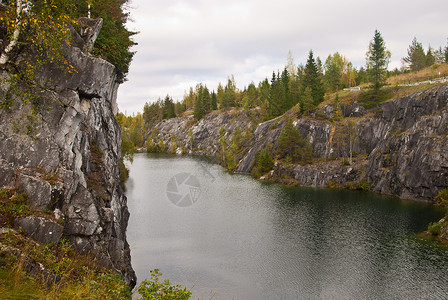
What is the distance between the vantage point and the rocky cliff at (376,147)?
59.9 m

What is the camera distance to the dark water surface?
93.0 feet

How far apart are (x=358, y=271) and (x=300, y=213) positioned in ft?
66.6

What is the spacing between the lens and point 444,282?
28312 mm

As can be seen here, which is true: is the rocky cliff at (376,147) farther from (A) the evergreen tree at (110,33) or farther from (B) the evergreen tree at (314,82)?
(A) the evergreen tree at (110,33)

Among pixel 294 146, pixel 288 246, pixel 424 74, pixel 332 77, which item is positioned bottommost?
pixel 288 246

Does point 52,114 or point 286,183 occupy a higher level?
point 52,114

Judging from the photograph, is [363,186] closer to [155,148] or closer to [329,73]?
[329,73]

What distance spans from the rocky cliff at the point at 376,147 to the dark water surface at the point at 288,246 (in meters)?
6.22

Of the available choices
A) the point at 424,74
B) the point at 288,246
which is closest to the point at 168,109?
the point at 424,74

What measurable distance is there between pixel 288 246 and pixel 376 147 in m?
46.3

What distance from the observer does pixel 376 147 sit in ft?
238

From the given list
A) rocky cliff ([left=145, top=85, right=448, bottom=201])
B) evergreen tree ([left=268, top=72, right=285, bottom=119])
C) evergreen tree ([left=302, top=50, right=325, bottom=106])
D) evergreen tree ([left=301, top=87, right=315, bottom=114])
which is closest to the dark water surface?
rocky cliff ([left=145, top=85, right=448, bottom=201])

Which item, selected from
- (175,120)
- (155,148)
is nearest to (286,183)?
(155,148)

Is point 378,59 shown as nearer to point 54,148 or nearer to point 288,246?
point 288,246
